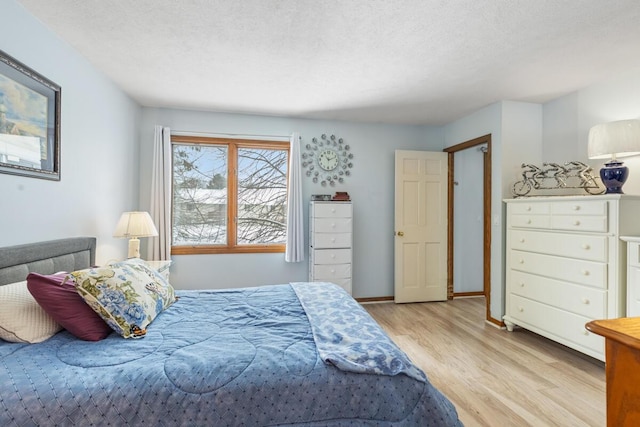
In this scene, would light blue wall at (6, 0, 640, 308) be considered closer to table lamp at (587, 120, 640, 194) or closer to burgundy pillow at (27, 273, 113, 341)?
table lamp at (587, 120, 640, 194)

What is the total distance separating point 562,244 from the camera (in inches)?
105

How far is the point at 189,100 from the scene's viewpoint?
11.2 feet

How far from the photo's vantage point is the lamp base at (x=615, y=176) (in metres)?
2.45

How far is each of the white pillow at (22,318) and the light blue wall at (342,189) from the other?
234 centimetres

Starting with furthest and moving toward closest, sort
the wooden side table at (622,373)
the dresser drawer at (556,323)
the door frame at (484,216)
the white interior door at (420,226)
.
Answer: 1. the white interior door at (420,226)
2. the door frame at (484,216)
3. the dresser drawer at (556,323)
4. the wooden side table at (622,373)

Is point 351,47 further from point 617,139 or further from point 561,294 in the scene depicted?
point 561,294

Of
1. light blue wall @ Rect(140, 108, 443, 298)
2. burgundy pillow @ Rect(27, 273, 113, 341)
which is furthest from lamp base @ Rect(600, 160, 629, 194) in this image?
burgundy pillow @ Rect(27, 273, 113, 341)

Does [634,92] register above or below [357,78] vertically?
below

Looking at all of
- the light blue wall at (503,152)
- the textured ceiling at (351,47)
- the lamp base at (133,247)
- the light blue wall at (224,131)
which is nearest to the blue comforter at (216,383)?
the light blue wall at (224,131)

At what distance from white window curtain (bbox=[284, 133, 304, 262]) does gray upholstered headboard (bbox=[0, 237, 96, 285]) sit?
1.99 metres

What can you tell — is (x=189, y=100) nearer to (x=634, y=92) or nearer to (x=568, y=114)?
(x=568, y=114)

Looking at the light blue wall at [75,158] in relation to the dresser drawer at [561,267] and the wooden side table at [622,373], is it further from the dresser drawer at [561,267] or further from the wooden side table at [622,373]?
the dresser drawer at [561,267]

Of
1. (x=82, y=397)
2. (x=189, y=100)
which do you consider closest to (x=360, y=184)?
(x=189, y=100)

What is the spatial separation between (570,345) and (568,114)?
2193 millimetres
